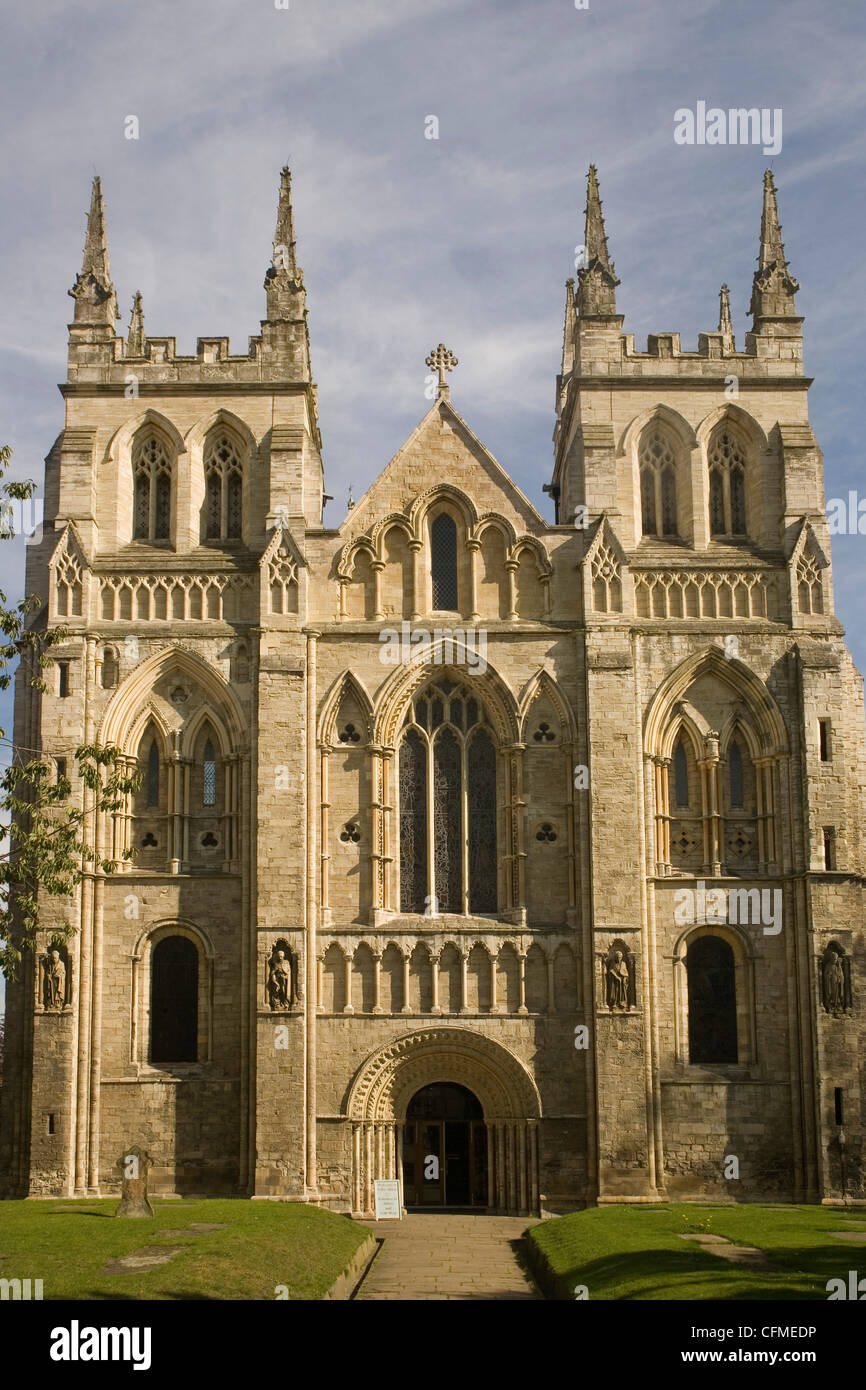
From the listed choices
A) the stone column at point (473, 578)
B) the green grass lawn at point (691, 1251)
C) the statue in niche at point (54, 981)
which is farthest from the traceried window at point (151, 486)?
the green grass lawn at point (691, 1251)

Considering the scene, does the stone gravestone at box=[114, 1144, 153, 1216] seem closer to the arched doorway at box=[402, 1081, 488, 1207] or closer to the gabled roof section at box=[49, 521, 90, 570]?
the arched doorway at box=[402, 1081, 488, 1207]

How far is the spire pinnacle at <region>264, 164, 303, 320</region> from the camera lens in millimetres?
37938

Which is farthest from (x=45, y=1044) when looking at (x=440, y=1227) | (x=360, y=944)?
(x=440, y=1227)

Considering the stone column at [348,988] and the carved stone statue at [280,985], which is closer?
the carved stone statue at [280,985]

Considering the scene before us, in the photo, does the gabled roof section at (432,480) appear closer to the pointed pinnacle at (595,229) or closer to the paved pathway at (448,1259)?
the pointed pinnacle at (595,229)

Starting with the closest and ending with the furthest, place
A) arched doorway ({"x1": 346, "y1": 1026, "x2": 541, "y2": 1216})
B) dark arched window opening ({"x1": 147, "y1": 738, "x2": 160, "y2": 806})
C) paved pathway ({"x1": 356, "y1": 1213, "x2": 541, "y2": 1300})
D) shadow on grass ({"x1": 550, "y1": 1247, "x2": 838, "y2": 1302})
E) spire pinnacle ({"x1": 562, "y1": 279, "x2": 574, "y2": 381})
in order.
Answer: shadow on grass ({"x1": 550, "y1": 1247, "x2": 838, "y2": 1302}) < paved pathway ({"x1": 356, "y1": 1213, "x2": 541, "y2": 1300}) < arched doorway ({"x1": 346, "y1": 1026, "x2": 541, "y2": 1216}) < dark arched window opening ({"x1": 147, "y1": 738, "x2": 160, "y2": 806}) < spire pinnacle ({"x1": 562, "y1": 279, "x2": 574, "y2": 381})

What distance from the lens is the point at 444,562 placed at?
1444 inches

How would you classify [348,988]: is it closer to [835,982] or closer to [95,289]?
[835,982]

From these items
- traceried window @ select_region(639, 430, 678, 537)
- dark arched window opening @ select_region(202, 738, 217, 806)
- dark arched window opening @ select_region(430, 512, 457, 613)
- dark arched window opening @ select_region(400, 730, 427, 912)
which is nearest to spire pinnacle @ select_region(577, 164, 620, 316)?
traceried window @ select_region(639, 430, 678, 537)

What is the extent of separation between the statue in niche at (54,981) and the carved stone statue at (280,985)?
4.30 metres

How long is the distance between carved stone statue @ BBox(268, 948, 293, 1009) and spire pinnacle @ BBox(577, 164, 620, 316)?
1691cm

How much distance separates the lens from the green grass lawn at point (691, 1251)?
18844 mm
